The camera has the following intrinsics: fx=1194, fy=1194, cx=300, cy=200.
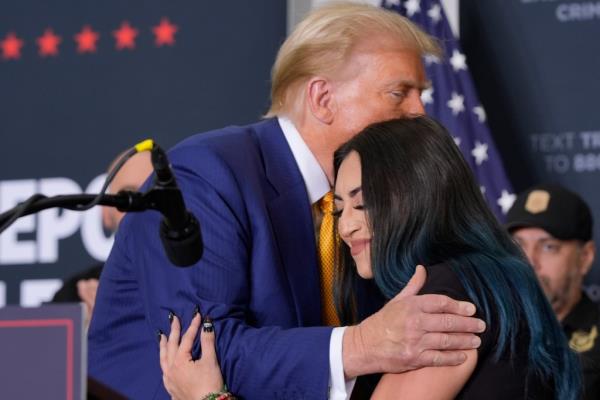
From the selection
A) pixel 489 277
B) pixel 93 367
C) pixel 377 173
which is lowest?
pixel 93 367

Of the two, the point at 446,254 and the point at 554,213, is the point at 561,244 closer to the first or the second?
the point at 554,213

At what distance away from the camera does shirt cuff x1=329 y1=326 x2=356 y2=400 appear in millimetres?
2598

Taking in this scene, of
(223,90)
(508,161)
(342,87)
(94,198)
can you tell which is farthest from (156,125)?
(94,198)

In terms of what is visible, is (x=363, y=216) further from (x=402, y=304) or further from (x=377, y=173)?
(x=402, y=304)

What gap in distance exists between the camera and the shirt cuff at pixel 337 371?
102 inches

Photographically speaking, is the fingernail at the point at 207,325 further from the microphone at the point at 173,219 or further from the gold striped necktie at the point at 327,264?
the microphone at the point at 173,219

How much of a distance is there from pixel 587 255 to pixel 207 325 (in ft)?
9.02

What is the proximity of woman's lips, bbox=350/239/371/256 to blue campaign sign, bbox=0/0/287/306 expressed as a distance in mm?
2813

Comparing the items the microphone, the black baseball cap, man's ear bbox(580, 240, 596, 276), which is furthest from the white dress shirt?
man's ear bbox(580, 240, 596, 276)

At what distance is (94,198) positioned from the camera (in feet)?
5.73

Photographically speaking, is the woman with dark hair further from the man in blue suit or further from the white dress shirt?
the white dress shirt

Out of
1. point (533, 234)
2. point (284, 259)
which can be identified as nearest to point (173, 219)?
point (284, 259)

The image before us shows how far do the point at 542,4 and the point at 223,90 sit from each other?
1495 millimetres

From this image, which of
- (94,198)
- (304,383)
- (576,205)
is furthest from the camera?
(576,205)
